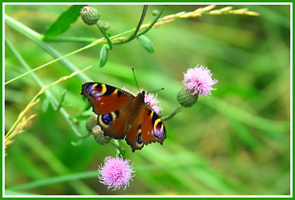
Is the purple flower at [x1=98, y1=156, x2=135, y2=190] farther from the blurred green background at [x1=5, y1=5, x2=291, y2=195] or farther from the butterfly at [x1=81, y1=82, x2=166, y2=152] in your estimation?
the blurred green background at [x1=5, y1=5, x2=291, y2=195]

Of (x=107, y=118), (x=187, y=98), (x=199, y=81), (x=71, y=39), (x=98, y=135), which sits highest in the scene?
(x=199, y=81)

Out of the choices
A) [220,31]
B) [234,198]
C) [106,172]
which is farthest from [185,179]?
[220,31]

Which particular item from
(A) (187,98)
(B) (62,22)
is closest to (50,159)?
(B) (62,22)

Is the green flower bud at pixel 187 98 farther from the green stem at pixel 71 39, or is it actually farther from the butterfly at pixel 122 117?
the green stem at pixel 71 39

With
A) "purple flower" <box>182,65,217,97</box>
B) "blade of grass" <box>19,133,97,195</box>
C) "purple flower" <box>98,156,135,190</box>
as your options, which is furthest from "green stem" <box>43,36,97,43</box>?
"blade of grass" <box>19,133,97,195</box>

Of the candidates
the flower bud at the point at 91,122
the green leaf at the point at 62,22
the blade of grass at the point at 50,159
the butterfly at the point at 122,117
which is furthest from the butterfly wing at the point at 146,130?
the blade of grass at the point at 50,159

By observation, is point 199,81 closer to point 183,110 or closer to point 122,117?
point 122,117
